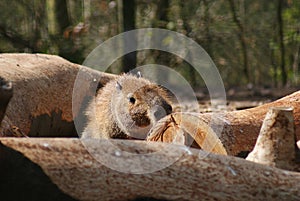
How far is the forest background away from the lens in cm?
933

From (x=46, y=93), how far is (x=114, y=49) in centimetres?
529

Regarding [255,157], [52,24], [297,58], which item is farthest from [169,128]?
[297,58]

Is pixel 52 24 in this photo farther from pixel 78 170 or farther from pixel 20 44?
pixel 78 170

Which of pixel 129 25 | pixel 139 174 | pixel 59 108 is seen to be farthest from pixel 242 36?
pixel 139 174

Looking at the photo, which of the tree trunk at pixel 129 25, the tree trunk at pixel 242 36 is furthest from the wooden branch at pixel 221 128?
the tree trunk at pixel 242 36

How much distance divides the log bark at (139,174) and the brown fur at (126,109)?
196 cm

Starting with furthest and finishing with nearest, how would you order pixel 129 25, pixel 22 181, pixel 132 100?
pixel 129 25 < pixel 132 100 < pixel 22 181

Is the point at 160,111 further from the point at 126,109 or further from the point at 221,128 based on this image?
the point at 221,128

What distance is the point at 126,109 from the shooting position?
5059 millimetres

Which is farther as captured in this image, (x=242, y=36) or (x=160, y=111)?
(x=242, y=36)

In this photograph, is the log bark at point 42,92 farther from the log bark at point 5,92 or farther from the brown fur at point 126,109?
the log bark at point 5,92

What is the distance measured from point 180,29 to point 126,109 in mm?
5455

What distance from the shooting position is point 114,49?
992 centimetres

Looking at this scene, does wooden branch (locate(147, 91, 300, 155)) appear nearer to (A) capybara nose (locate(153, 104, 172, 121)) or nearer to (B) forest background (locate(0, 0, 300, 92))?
(A) capybara nose (locate(153, 104, 172, 121))
